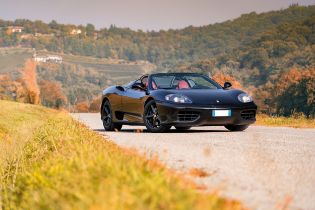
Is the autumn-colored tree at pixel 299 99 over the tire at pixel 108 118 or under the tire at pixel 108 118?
under

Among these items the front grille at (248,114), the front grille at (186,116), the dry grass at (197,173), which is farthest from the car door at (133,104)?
the dry grass at (197,173)

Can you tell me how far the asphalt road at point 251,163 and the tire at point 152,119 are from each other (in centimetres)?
129

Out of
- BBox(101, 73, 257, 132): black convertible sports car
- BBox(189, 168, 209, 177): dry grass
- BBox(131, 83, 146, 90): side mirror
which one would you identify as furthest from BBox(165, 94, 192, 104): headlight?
BBox(189, 168, 209, 177): dry grass

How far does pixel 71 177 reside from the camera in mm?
5914

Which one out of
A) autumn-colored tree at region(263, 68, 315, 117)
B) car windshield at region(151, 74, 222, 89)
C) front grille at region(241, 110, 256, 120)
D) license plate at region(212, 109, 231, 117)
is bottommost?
autumn-colored tree at region(263, 68, 315, 117)

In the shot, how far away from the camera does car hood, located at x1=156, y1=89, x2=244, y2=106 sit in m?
14.8

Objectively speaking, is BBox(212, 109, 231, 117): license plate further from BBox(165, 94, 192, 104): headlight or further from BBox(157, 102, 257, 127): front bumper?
BBox(165, 94, 192, 104): headlight

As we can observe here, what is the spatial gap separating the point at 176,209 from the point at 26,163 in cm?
790

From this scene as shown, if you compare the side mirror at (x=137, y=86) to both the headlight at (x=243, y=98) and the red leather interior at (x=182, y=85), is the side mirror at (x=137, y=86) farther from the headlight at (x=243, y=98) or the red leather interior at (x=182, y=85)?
the headlight at (x=243, y=98)

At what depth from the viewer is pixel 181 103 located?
14727 mm

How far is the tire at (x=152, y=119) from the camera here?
49.5ft

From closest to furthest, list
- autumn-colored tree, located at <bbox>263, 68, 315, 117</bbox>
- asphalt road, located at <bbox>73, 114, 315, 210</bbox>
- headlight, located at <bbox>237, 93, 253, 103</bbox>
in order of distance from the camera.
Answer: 1. asphalt road, located at <bbox>73, 114, 315, 210</bbox>
2. headlight, located at <bbox>237, 93, 253, 103</bbox>
3. autumn-colored tree, located at <bbox>263, 68, 315, 117</bbox>

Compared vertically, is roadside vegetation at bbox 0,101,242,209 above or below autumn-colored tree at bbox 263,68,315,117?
above

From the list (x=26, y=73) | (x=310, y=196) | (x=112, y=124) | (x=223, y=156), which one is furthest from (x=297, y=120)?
(x=26, y=73)
